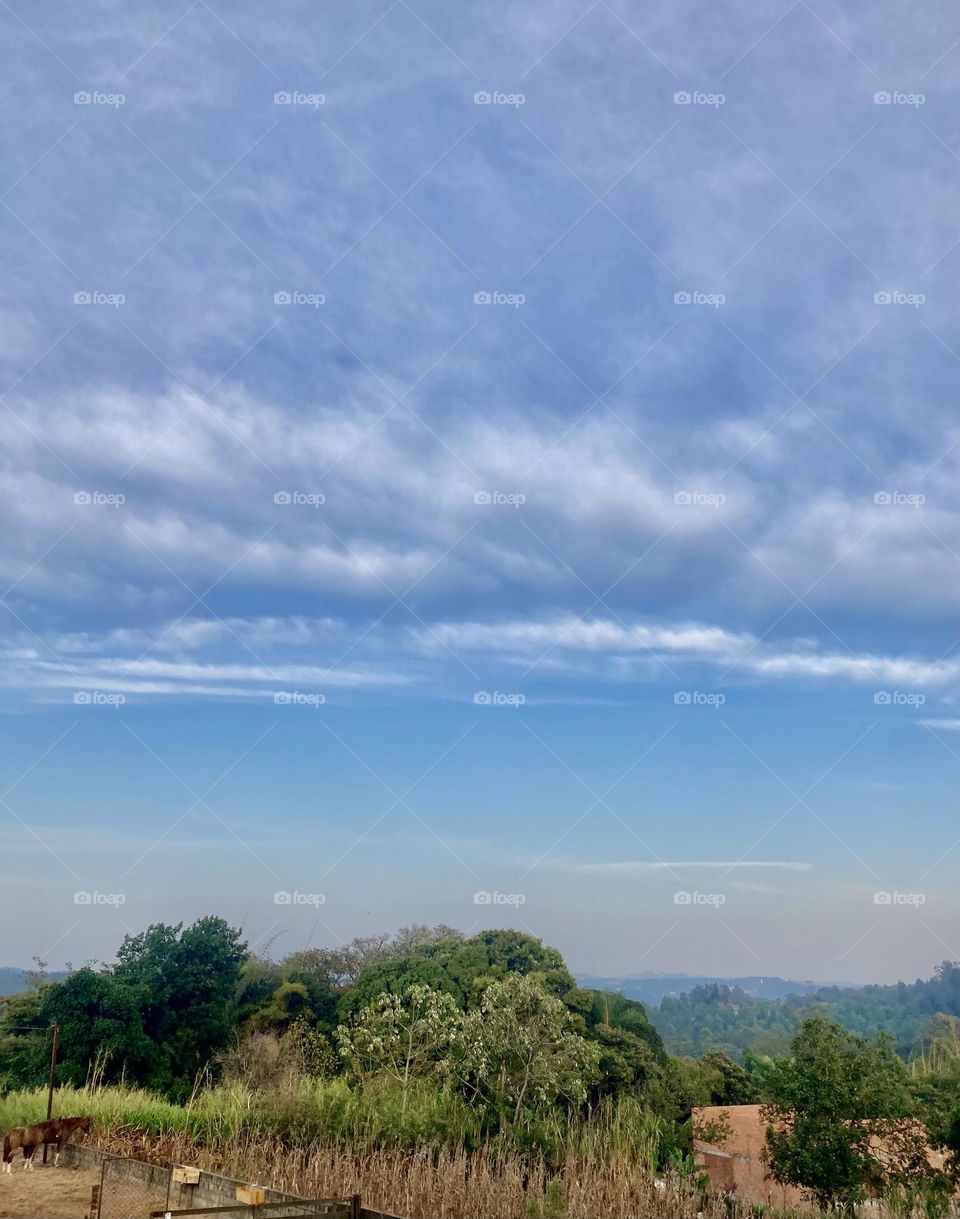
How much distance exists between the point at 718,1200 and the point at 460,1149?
2.71m

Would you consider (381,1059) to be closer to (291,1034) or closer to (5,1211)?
(291,1034)

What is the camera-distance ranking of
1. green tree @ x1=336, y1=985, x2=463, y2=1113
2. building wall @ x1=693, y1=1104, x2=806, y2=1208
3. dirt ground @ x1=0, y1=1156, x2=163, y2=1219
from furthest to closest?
green tree @ x1=336, y1=985, x2=463, y2=1113 → building wall @ x1=693, y1=1104, x2=806, y2=1208 → dirt ground @ x1=0, y1=1156, x2=163, y2=1219

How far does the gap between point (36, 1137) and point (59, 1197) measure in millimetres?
1604

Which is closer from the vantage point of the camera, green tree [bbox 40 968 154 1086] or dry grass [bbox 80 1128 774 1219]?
dry grass [bbox 80 1128 774 1219]

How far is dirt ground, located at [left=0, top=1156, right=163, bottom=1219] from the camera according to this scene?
883 cm

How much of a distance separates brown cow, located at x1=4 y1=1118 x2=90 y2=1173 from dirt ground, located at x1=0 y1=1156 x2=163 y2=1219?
142 millimetres

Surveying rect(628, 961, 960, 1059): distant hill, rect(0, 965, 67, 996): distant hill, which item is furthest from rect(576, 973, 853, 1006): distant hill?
rect(0, 965, 67, 996): distant hill

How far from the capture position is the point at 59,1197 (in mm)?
9648

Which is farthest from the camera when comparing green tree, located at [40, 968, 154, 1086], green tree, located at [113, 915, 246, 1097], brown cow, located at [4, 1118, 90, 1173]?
green tree, located at [113, 915, 246, 1097]

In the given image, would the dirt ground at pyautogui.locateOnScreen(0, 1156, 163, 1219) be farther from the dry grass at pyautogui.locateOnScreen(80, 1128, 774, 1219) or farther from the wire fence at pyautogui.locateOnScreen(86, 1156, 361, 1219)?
the dry grass at pyautogui.locateOnScreen(80, 1128, 774, 1219)

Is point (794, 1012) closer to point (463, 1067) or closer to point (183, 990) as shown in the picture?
point (183, 990)

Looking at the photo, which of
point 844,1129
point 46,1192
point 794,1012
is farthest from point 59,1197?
point 794,1012

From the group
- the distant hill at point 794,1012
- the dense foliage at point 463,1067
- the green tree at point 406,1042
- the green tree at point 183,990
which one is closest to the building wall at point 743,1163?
the dense foliage at point 463,1067

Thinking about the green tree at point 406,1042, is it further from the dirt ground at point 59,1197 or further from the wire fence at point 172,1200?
the dirt ground at point 59,1197
